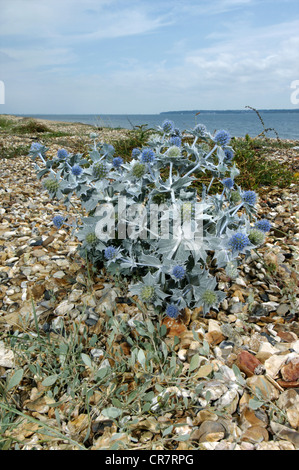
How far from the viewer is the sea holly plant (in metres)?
1.57

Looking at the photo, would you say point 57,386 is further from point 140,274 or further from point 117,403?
point 140,274

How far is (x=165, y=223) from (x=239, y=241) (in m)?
0.39

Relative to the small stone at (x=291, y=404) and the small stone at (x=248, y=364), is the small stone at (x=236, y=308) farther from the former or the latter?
the small stone at (x=291, y=404)

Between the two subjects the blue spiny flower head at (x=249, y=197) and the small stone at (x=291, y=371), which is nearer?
the small stone at (x=291, y=371)

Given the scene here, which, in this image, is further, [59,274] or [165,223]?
[59,274]

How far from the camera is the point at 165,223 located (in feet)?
5.59

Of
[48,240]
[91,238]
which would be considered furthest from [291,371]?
[48,240]

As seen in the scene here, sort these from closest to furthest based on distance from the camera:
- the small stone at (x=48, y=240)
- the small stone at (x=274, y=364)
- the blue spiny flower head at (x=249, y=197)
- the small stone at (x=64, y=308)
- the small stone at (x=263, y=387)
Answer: the small stone at (x=263, y=387) → the small stone at (x=274, y=364) → the blue spiny flower head at (x=249, y=197) → the small stone at (x=64, y=308) → the small stone at (x=48, y=240)

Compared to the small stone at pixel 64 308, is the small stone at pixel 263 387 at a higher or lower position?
lower

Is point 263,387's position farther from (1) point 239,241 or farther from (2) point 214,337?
(1) point 239,241

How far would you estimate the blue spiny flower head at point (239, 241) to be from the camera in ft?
5.38

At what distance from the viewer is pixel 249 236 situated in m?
1.83

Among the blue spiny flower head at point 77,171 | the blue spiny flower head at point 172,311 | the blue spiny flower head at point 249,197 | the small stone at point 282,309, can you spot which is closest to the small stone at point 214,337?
the blue spiny flower head at point 172,311

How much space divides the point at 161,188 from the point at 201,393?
1044 millimetres
